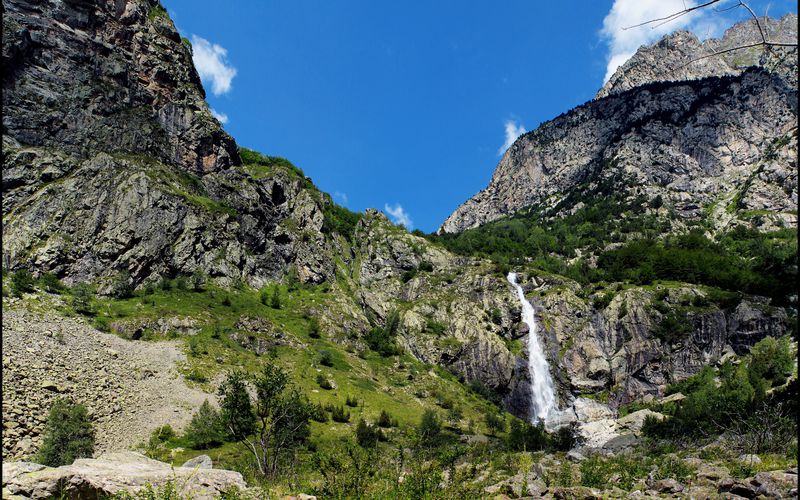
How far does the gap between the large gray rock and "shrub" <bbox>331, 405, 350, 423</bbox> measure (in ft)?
123

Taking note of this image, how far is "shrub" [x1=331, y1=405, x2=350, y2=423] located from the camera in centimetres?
4869

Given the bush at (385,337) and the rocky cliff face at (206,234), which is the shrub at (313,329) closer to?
the rocky cliff face at (206,234)

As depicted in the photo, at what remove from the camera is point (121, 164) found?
255 ft

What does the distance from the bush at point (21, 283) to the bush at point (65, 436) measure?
82.5 ft

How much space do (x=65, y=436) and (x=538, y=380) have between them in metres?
68.6

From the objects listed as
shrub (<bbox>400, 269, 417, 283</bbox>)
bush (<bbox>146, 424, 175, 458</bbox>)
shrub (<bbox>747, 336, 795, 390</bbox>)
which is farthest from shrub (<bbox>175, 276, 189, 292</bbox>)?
shrub (<bbox>747, 336, 795, 390</bbox>)

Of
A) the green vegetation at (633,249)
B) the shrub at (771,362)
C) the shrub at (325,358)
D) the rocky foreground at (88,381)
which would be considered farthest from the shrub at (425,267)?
the rocky foreground at (88,381)

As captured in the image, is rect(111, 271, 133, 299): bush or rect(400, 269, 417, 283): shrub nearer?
rect(111, 271, 133, 299): bush

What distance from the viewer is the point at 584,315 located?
87625mm

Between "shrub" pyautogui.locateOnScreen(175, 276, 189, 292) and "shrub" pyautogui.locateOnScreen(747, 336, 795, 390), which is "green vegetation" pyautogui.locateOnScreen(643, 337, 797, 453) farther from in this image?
"shrub" pyautogui.locateOnScreen(175, 276, 189, 292)

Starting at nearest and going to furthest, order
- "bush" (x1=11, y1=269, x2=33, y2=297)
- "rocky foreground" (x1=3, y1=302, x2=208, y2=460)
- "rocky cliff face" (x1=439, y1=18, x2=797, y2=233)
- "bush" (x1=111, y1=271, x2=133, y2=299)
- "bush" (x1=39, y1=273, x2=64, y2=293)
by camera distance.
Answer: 1. "rocky foreground" (x1=3, y1=302, x2=208, y2=460)
2. "bush" (x1=11, y1=269, x2=33, y2=297)
3. "bush" (x1=39, y1=273, x2=64, y2=293)
4. "bush" (x1=111, y1=271, x2=133, y2=299)
5. "rocky cliff face" (x1=439, y1=18, x2=797, y2=233)

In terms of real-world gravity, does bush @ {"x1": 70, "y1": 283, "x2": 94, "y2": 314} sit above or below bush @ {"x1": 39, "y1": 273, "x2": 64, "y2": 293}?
below

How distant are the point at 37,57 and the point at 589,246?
13423 centimetres

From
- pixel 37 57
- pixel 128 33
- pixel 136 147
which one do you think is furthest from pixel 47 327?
pixel 128 33
